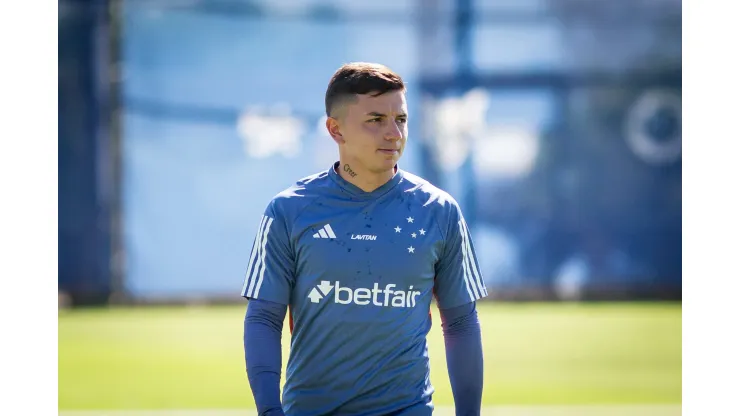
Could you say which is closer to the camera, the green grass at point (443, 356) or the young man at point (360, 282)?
the young man at point (360, 282)

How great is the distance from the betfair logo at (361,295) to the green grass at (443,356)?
13.6 ft

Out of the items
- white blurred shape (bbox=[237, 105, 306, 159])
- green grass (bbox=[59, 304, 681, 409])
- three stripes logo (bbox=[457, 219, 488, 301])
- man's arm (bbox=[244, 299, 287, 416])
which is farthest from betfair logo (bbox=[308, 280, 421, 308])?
white blurred shape (bbox=[237, 105, 306, 159])

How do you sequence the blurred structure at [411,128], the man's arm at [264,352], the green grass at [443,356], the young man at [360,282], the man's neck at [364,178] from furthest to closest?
the blurred structure at [411,128]
the green grass at [443,356]
the man's neck at [364,178]
the young man at [360,282]
the man's arm at [264,352]

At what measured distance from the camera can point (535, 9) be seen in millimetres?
13867

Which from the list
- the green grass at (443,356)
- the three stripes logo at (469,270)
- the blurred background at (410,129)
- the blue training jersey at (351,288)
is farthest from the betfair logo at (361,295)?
the blurred background at (410,129)

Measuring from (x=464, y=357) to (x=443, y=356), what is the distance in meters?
6.10

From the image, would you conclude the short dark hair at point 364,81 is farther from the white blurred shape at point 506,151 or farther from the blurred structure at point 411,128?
the white blurred shape at point 506,151

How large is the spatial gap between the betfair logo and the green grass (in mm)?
4148

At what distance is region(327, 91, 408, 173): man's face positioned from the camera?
3289 mm

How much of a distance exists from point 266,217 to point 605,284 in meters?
10.8

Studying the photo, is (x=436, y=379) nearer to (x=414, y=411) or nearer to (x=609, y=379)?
(x=609, y=379)

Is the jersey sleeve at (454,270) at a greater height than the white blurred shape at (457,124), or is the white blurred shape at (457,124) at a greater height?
the white blurred shape at (457,124)

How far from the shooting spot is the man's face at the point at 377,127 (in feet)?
10.8
